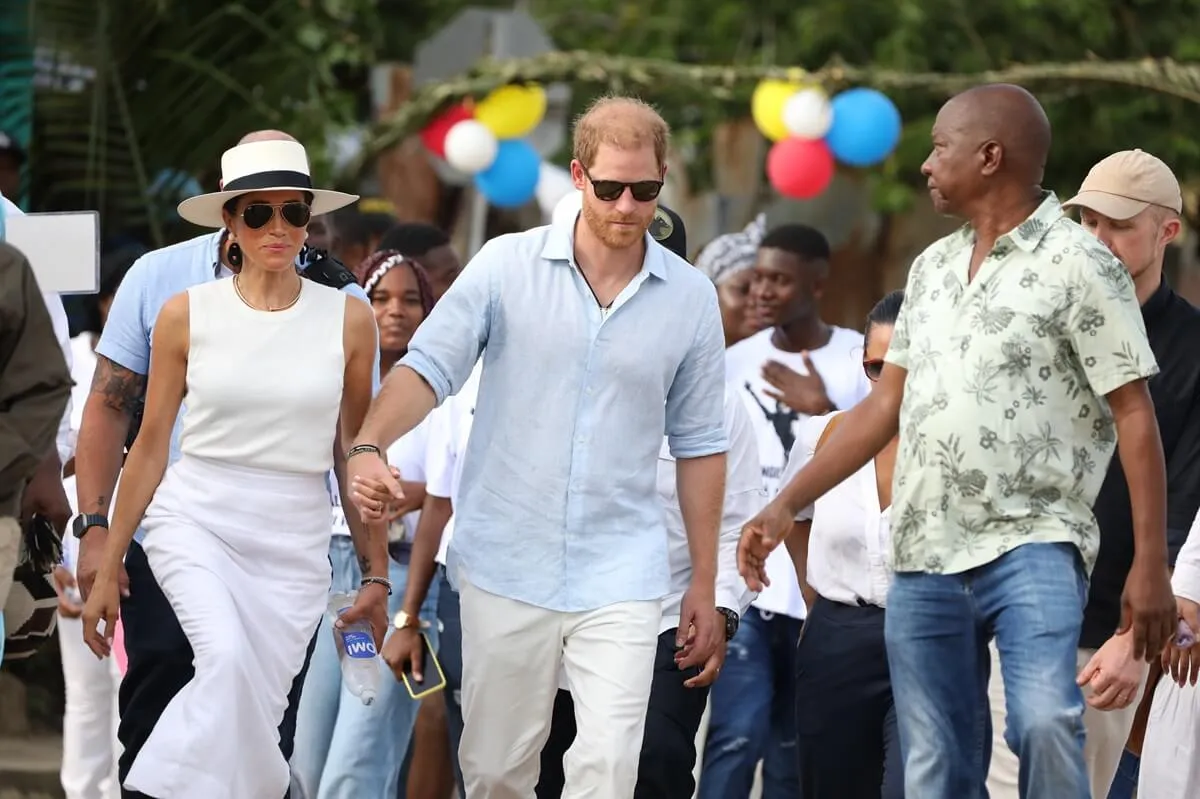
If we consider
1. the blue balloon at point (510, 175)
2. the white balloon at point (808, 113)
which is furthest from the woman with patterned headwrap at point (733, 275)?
the blue balloon at point (510, 175)

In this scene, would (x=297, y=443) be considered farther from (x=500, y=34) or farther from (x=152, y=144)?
(x=500, y=34)

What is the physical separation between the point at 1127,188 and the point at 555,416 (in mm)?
2100

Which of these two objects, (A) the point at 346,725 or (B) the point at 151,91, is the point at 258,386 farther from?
(B) the point at 151,91

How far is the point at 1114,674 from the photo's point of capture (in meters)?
5.75

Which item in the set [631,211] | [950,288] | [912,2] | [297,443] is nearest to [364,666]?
→ [297,443]

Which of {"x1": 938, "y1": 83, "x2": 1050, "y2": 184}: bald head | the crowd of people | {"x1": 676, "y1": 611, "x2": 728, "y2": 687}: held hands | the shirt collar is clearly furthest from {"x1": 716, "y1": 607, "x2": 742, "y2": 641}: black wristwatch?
{"x1": 938, "y1": 83, "x2": 1050, "y2": 184}: bald head

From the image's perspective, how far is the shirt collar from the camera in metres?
6.28

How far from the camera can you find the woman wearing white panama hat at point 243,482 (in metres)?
6.30

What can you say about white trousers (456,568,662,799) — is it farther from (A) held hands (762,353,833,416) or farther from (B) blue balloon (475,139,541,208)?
(B) blue balloon (475,139,541,208)

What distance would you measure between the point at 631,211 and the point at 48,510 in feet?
6.31

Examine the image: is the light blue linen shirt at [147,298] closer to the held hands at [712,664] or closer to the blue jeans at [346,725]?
the held hands at [712,664]

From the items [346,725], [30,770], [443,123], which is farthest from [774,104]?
[346,725]

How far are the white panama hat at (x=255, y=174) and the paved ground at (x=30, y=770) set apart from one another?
3.84 meters

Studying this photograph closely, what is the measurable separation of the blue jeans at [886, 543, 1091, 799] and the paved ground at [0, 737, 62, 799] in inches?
193
